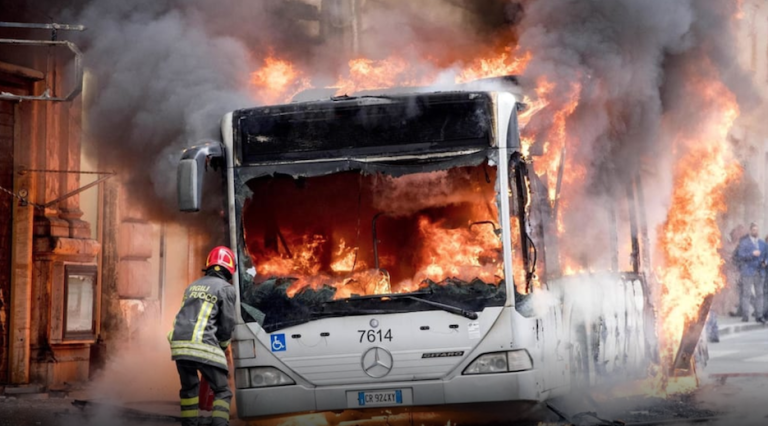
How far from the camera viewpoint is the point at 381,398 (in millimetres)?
8289

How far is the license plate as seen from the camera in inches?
326

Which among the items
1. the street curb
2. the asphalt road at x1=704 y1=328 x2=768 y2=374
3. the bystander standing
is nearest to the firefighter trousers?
the asphalt road at x1=704 y1=328 x2=768 y2=374

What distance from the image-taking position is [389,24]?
14.3 meters

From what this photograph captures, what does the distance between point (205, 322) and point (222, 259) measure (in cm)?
47

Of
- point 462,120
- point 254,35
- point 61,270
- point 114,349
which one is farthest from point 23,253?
point 462,120

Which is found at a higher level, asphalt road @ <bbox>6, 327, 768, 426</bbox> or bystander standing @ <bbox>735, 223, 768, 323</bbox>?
bystander standing @ <bbox>735, 223, 768, 323</bbox>

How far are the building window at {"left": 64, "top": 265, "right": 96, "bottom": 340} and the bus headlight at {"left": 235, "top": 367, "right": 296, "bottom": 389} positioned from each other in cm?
705

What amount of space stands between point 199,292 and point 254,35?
558cm

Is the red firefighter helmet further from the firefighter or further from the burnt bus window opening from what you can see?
the burnt bus window opening

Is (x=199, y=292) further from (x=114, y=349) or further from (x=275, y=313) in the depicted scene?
(x=114, y=349)

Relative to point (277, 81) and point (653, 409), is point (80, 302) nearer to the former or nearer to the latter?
point (277, 81)

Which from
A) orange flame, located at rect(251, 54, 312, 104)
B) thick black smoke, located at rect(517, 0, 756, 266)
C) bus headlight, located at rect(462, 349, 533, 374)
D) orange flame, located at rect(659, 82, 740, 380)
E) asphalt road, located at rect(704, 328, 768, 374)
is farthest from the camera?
→ asphalt road, located at rect(704, 328, 768, 374)

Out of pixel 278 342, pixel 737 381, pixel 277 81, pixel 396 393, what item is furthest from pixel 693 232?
pixel 278 342

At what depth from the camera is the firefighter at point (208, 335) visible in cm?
817
